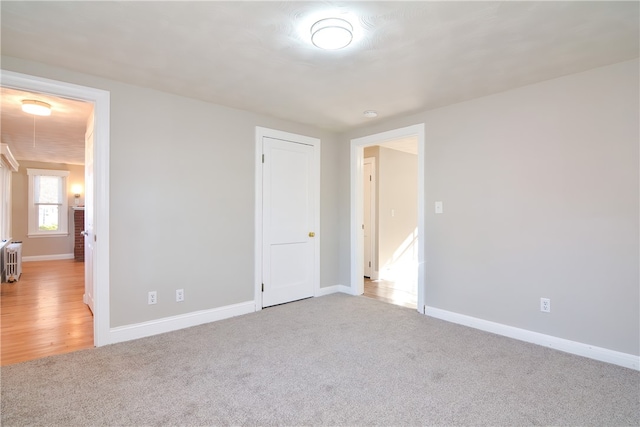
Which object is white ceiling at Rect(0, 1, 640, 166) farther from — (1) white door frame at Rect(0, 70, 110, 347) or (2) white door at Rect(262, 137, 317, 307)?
(2) white door at Rect(262, 137, 317, 307)

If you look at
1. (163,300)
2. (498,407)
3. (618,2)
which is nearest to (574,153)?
(618,2)

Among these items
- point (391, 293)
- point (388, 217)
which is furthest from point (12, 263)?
point (388, 217)

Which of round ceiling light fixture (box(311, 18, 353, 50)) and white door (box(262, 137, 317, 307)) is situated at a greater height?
round ceiling light fixture (box(311, 18, 353, 50))

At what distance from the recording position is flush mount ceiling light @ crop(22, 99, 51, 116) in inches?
131

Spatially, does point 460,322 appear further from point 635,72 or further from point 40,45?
point 40,45

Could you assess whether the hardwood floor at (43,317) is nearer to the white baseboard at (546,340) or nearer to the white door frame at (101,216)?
the white door frame at (101,216)

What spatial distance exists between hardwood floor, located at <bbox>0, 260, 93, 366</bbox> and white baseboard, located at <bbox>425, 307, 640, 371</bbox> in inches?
137

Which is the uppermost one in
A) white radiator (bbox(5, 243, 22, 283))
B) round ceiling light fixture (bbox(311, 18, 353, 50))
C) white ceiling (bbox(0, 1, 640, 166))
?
white ceiling (bbox(0, 1, 640, 166))

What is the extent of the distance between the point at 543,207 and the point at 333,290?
2800 millimetres

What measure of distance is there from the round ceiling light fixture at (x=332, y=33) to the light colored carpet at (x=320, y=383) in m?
2.21

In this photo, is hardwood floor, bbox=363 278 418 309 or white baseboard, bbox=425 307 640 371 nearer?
white baseboard, bbox=425 307 640 371

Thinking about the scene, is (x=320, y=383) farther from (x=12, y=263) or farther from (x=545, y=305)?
(x=12, y=263)

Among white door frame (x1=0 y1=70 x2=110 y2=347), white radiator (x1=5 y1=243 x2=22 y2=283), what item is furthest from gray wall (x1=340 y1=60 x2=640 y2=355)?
white radiator (x1=5 y1=243 x2=22 y2=283)

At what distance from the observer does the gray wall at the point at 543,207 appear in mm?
2457
